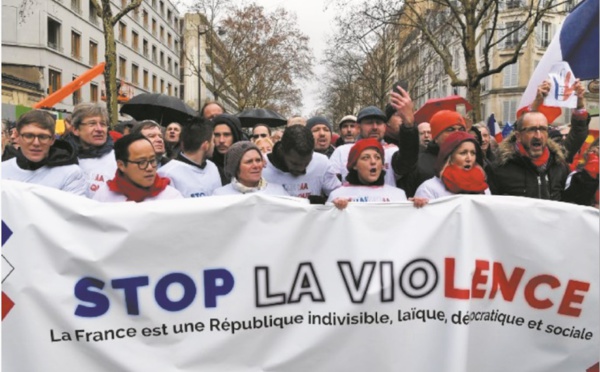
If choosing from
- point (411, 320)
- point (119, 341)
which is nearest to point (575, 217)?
point (411, 320)

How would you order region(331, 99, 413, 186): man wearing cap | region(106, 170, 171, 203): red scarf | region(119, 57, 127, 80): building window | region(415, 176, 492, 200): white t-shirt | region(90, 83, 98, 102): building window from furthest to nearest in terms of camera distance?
region(119, 57, 127, 80): building window → region(90, 83, 98, 102): building window → region(331, 99, 413, 186): man wearing cap → region(415, 176, 492, 200): white t-shirt → region(106, 170, 171, 203): red scarf

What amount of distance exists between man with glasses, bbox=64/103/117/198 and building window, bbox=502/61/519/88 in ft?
160

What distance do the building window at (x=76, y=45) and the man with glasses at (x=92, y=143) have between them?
31897 millimetres

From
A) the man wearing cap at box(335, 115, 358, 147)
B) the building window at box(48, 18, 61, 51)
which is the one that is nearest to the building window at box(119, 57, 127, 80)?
the building window at box(48, 18, 61, 51)

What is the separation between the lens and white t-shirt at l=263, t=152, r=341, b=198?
4.12 m

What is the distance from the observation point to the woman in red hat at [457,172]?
346 cm

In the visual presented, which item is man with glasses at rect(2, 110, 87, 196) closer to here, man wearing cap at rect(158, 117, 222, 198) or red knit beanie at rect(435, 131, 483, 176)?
man wearing cap at rect(158, 117, 222, 198)

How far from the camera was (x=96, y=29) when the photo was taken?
119 ft

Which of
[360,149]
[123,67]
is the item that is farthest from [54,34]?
[360,149]

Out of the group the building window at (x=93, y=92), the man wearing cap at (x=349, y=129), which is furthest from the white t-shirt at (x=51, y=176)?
the building window at (x=93, y=92)

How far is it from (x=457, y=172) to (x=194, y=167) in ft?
6.23

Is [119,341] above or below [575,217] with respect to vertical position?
below

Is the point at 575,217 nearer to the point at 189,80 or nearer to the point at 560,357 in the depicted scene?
the point at 560,357

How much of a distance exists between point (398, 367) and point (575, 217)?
125 centimetres
